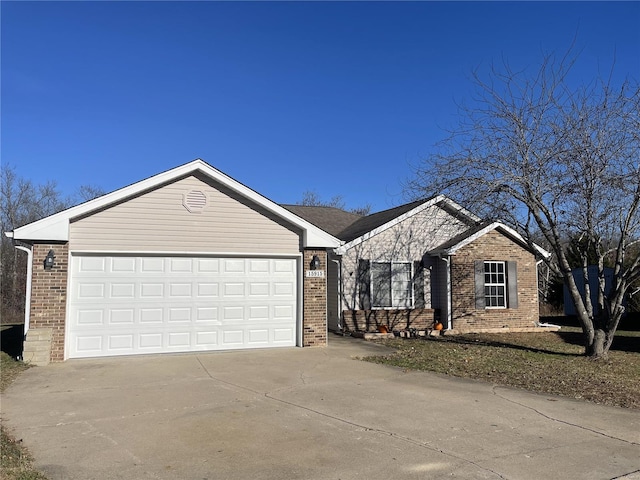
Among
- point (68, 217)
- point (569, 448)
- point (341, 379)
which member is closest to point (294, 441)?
point (569, 448)

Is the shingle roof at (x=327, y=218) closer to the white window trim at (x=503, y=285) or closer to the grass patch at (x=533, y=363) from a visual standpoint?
the white window trim at (x=503, y=285)

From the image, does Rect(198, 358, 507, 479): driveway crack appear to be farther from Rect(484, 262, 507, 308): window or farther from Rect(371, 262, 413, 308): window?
Rect(484, 262, 507, 308): window

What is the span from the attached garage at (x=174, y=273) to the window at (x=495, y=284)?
24.1ft

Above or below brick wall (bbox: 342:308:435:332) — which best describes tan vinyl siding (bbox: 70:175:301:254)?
above

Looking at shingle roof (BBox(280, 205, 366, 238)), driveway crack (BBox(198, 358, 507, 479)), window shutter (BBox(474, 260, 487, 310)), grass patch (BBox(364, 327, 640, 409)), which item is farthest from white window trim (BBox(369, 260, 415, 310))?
driveway crack (BBox(198, 358, 507, 479))

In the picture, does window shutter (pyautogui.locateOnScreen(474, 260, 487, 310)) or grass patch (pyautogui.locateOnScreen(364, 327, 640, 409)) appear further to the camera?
window shutter (pyautogui.locateOnScreen(474, 260, 487, 310))

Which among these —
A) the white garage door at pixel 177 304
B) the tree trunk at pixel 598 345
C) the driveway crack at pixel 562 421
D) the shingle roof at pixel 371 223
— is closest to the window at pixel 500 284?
the shingle roof at pixel 371 223

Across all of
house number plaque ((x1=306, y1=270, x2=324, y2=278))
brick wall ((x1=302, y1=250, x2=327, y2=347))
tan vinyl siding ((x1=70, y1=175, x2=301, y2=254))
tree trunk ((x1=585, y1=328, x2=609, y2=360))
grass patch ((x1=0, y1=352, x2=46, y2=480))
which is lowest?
grass patch ((x1=0, y1=352, x2=46, y2=480))

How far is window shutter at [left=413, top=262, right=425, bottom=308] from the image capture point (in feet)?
56.5

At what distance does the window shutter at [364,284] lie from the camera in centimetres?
1658

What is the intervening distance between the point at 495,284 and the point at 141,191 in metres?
12.2

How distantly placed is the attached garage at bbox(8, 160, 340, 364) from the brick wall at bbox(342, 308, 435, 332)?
150 inches

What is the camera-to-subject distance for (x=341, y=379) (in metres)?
8.93

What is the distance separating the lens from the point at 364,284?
16656 millimetres
